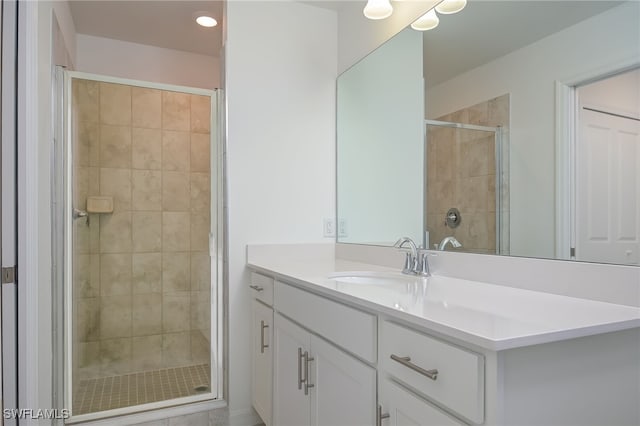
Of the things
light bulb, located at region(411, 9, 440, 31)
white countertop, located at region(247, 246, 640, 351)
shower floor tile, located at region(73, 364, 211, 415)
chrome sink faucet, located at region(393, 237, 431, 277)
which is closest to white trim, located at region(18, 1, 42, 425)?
shower floor tile, located at region(73, 364, 211, 415)

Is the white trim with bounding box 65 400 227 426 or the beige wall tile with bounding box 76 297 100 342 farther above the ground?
the beige wall tile with bounding box 76 297 100 342

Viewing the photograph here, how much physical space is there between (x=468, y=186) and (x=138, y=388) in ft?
7.21

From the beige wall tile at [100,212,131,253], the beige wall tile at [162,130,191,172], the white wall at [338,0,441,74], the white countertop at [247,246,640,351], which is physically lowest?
the white countertop at [247,246,640,351]

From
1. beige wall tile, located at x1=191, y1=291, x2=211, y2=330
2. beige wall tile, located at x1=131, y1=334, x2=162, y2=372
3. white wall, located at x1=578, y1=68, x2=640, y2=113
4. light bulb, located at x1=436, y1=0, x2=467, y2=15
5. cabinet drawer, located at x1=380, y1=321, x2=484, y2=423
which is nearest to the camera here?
cabinet drawer, located at x1=380, y1=321, x2=484, y2=423

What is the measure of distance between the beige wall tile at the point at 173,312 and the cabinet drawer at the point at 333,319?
1423 mm

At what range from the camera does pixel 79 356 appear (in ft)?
7.20

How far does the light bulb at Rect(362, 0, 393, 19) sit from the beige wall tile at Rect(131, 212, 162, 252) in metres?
1.92

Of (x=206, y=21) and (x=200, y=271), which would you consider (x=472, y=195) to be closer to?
(x=200, y=271)

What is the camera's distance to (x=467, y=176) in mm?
1526

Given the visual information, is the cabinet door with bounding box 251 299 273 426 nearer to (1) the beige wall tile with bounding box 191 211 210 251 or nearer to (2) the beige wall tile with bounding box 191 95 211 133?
(1) the beige wall tile with bounding box 191 211 210 251

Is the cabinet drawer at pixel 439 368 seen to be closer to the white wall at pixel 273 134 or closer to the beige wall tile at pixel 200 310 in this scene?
the white wall at pixel 273 134

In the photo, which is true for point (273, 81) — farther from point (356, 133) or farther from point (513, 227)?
point (513, 227)

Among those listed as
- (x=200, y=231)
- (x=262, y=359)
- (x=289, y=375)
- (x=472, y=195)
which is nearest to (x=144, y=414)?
(x=262, y=359)

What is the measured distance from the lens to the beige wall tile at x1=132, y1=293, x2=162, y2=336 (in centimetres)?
275
